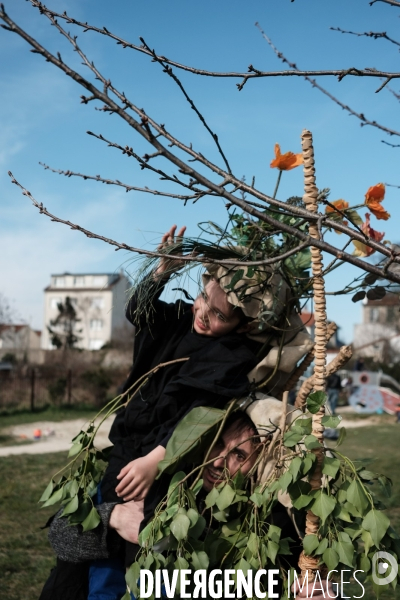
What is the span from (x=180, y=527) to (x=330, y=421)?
19.0 inches

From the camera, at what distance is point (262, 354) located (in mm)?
2299

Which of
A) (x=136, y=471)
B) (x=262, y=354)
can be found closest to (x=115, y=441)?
(x=136, y=471)

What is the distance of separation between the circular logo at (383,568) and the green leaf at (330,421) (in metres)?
0.34

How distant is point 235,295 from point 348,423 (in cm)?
1523

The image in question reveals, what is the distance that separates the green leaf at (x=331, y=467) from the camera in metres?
1.63

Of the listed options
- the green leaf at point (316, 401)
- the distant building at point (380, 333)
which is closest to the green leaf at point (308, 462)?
the green leaf at point (316, 401)

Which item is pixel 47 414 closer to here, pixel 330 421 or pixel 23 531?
pixel 23 531

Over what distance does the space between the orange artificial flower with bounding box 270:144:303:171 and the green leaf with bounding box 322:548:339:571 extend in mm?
1074

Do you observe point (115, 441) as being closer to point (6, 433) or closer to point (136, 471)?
point (136, 471)

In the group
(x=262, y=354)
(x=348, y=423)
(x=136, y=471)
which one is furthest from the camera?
(x=348, y=423)

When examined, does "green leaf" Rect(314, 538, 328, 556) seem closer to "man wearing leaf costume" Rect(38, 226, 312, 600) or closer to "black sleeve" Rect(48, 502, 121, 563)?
"man wearing leaf costume" Rect(38, 226, 312, 600)

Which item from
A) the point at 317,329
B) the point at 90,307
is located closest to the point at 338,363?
the point at 317,329

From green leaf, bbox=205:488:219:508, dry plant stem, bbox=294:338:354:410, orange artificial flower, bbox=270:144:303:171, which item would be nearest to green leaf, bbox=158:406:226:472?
green leaf, bbox=205:488:219:508

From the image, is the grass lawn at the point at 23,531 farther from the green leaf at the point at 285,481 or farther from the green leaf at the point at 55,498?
the green leaf at the point at 285,481
